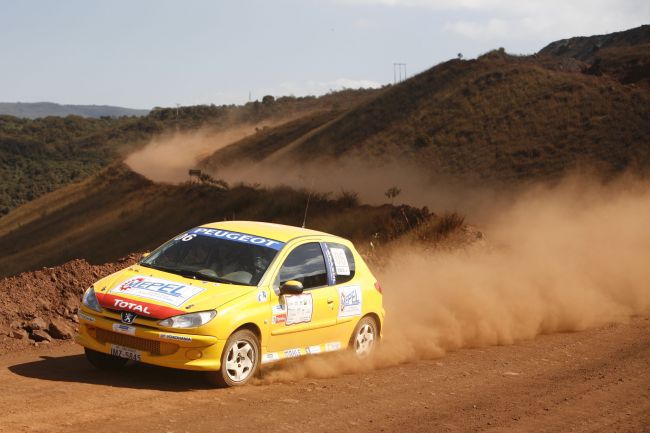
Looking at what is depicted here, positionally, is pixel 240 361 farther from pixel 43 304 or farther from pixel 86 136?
pixel 86 136

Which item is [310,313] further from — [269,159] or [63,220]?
[269,159]

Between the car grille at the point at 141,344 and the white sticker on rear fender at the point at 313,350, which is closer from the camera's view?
the car grille at the point at 141,344

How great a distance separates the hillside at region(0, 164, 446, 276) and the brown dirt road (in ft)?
28.1

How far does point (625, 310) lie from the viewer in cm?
1447

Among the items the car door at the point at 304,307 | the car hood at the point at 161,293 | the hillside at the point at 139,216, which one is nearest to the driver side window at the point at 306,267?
the car door at the point at 304,307

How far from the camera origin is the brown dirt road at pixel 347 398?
23.2 ft

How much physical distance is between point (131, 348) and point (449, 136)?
162ft

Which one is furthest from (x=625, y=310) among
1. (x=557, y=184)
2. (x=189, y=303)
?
(x=557, y=184)

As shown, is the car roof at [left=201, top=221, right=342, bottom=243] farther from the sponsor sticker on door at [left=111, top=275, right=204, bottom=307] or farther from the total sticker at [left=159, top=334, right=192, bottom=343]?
the total sticker at [left=159, top=334, right=192, bottom=343]

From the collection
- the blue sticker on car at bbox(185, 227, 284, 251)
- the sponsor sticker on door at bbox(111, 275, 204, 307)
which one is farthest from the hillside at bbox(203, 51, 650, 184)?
the sponsor sticker on door at bbox(111, 275, 204, 307)

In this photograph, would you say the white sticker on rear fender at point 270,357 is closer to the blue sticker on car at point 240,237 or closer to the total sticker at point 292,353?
the total sticker at point 292,353

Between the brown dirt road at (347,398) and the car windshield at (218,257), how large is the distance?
1.05 meters

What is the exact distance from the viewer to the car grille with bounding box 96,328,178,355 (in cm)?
810

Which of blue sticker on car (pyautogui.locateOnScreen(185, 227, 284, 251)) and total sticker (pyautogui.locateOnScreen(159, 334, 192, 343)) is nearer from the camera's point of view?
total sticker (pyautogui.locateOnScreen(159, 334, 192, 343))
